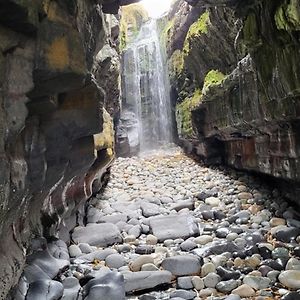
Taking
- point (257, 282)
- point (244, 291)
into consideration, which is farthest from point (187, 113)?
point (244, 291)

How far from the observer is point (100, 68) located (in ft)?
30.1

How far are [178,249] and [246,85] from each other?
13.1 feet

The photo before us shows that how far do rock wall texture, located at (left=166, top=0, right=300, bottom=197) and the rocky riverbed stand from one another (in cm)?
125

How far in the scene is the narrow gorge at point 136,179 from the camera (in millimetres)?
3578

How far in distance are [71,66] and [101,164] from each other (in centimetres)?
500

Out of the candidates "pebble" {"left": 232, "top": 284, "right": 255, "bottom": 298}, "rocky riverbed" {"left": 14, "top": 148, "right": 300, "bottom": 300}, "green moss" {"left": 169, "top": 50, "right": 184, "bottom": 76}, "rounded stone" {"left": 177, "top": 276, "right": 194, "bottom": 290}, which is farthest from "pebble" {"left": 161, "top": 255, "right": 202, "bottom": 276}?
"green moss" {"left": 169, "top": 50, "right": 184, "bottom": 76}

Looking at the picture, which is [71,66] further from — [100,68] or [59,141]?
[100,68]

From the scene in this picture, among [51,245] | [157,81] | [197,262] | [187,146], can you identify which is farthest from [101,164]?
[157,81]

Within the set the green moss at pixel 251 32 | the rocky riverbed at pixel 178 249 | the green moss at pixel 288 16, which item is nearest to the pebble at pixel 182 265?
the rocky riverbed at pixel 178 249

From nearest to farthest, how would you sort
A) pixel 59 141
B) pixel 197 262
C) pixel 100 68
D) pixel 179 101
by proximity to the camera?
pixel 59 141 < pixel 197 262 < pixel 100 68 < pixel 179 101

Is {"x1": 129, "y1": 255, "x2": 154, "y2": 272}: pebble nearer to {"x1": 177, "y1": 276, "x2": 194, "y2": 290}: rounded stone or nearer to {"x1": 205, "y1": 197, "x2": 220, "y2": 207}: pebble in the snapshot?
{"x1": 177, "y1": 276, "x2": 194, "y2": 290}: rounded stone

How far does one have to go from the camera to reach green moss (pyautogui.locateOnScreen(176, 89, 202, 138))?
14.4 metres

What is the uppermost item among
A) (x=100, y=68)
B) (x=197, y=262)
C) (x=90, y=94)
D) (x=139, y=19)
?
(x=139, y=19)

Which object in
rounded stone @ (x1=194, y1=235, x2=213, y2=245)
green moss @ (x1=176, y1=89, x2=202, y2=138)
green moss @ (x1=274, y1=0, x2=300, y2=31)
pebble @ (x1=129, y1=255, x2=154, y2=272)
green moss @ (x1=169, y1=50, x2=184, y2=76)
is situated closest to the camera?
green moss @ (x1=274, y1=0, x2=300, y2=31)
